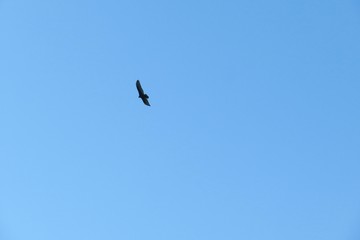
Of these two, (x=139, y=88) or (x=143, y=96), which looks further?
(x=143, y=96)

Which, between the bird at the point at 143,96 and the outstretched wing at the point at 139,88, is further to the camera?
the bird at the point at 143,96

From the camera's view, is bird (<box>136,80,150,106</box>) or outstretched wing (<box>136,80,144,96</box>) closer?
outstretched wing (<box>136,80,144,96</box>)

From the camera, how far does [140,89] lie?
152m

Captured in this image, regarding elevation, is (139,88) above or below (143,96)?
above
